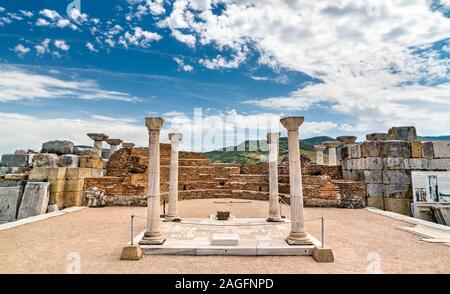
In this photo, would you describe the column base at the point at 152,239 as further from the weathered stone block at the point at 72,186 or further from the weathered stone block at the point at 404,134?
the weathered stone block at the point at 404,134

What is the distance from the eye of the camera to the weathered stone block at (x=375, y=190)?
49.5 ft

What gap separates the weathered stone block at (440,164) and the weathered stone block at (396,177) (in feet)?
4.61

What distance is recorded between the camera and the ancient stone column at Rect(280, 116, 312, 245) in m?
6.80

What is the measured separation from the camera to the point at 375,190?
15.2m

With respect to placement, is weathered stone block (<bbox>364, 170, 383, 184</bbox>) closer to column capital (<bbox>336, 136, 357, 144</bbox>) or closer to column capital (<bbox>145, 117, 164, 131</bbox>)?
column capital (<bbox>336, 136, 357, 144</bbox>)

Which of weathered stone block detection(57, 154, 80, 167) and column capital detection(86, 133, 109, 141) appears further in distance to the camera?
column capital detection(86, 133, 109, 141)

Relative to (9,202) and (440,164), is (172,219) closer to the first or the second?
(9,202)

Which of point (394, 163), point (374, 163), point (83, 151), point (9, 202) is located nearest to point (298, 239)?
point (374, 163)

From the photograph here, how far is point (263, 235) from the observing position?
25.5 ft

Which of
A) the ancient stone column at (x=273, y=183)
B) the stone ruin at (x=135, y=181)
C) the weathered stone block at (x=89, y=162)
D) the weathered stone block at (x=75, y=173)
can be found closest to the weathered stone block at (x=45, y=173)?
the stone ruin at (x=135, y=181)

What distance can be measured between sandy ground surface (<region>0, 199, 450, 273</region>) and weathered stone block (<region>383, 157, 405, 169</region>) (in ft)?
19.5

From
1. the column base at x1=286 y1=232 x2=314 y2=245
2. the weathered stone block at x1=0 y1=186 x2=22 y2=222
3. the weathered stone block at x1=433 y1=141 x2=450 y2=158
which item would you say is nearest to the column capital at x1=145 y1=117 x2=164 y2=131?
the column base at x1=286 y1=232 x2=314 y2=245

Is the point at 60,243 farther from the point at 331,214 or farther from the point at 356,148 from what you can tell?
the point at 356,148

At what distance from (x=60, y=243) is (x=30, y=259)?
1373 mm
